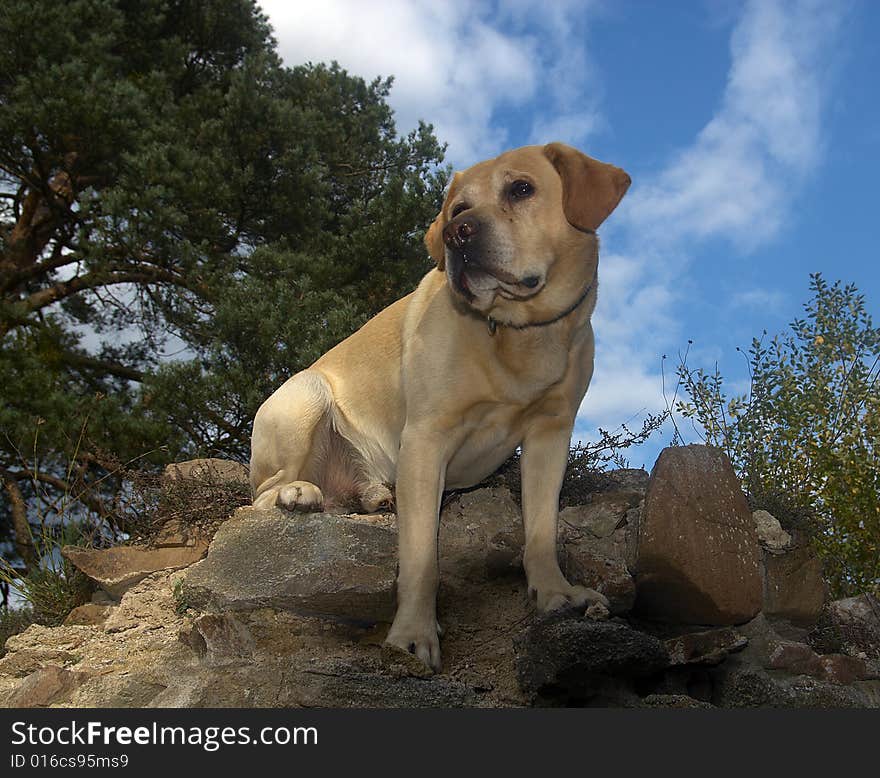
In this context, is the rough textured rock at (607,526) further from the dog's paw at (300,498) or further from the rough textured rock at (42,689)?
the rough textured rock at (42,689)

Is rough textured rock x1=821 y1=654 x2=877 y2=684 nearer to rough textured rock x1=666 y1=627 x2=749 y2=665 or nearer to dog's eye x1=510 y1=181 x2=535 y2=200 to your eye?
rough textured rock x1=666 y1=627 x2=749 y2=665

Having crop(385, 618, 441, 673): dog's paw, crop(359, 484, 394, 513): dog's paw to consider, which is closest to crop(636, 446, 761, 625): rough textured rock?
crop(385, 618, 441, 673): dog's paw

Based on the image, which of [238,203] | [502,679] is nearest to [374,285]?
[238,203]

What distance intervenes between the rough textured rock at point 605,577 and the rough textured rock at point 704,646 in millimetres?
278

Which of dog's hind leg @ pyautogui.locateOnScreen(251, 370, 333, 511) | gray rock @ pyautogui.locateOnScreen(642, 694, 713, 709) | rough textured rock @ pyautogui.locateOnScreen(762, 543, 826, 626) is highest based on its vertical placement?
dog's hind leg @ pyautogui.locateOnScreen(251, 370, 333, 511)

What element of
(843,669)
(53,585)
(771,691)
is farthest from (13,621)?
(843,669)

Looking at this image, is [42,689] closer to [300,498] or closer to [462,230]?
[300,498]

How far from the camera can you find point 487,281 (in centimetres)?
344

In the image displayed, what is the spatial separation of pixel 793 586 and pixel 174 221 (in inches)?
328

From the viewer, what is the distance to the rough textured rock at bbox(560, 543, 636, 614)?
4.02 meters

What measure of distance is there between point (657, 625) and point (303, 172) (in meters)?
8.75

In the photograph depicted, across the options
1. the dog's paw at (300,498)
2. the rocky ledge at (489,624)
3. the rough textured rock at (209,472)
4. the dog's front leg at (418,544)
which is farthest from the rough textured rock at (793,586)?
the rough textured rock at (209,472)

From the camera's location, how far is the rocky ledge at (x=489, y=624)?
3.22 meters

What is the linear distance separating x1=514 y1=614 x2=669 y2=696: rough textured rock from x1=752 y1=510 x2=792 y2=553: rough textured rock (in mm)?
1502
